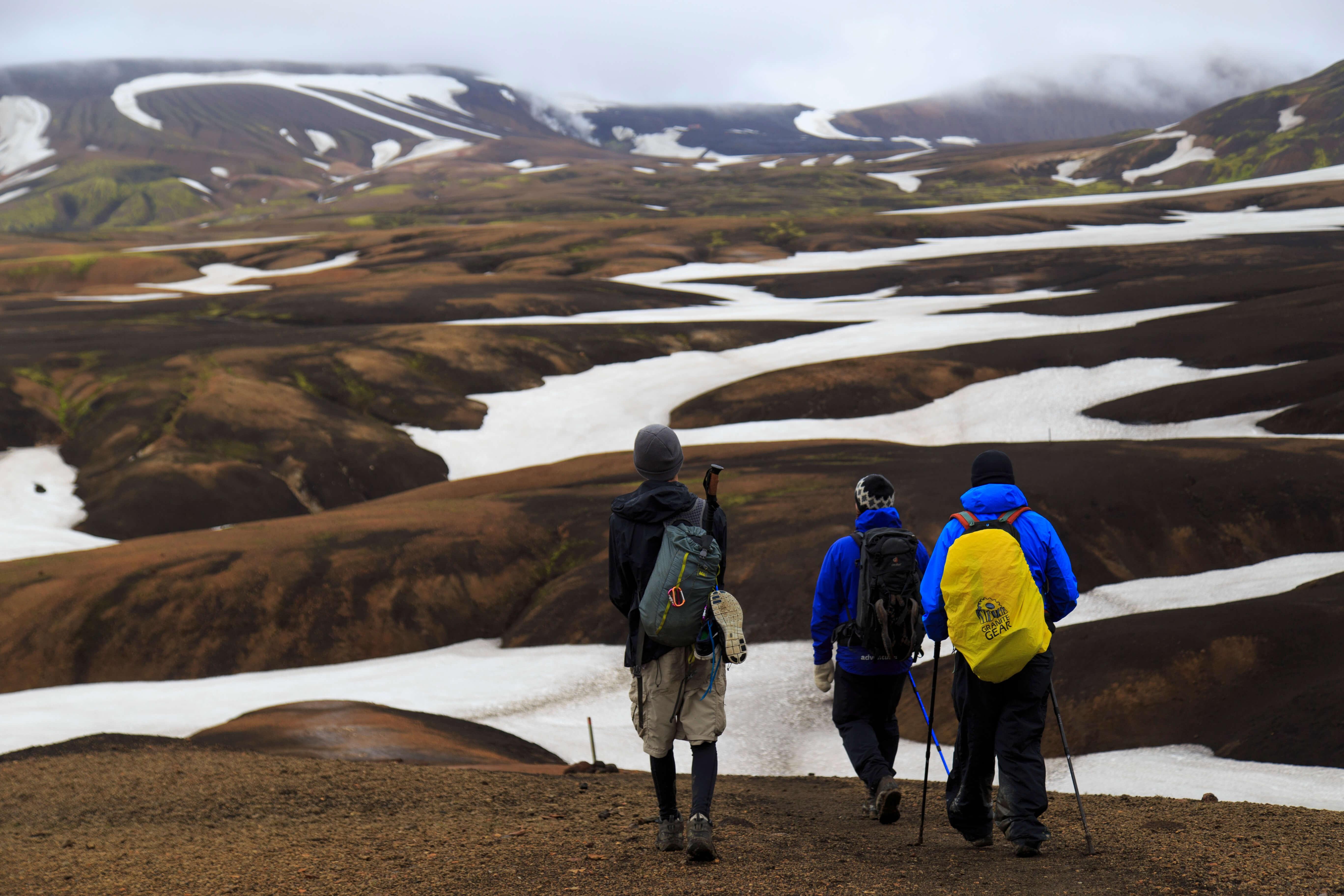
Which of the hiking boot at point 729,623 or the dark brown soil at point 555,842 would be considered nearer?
the dark brown soil at point 555,842

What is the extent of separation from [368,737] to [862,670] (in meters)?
9.63

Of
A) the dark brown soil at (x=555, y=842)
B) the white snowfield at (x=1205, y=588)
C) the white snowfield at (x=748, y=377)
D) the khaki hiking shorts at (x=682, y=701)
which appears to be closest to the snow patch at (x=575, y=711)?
the dark brown soil at (x=555, y=842)

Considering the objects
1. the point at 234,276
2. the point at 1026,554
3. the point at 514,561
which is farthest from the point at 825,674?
the point at 234,276

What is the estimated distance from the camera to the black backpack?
30.9ft

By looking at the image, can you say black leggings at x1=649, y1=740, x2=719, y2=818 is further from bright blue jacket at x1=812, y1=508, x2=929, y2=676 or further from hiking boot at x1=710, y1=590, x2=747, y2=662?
bright blue jacket at x1=812, y1=508, x2=929, y2=676

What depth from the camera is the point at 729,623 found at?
7.97 m

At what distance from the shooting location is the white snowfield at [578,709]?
46.8 feet

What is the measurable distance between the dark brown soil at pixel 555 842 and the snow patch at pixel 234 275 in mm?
97883

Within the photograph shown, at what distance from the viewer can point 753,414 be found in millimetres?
56531

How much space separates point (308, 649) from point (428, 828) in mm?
21055

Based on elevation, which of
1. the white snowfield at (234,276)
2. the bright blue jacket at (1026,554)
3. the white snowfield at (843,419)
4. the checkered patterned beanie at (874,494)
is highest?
the white snowfield at (234,276)

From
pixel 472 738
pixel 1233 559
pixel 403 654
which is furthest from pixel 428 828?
pixel 1233 559

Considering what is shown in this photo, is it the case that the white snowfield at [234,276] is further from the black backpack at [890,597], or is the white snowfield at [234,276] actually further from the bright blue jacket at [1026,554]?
the bright blue jacket at [1026,554]

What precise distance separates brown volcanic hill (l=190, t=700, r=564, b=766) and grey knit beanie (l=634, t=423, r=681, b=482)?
306 inches
